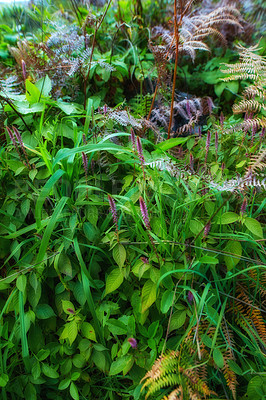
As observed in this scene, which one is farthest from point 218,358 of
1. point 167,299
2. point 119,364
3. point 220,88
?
point 220,88

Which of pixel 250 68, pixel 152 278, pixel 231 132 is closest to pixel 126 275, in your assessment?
pixel 152 278

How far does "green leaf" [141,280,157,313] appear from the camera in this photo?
4.00 ft

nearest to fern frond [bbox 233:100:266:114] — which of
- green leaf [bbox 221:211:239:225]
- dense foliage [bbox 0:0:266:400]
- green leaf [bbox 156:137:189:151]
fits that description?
dense foliage [bbox 0:0:266:400]

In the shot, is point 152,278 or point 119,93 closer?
point 152,278

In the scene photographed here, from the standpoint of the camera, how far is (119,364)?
1.19 m

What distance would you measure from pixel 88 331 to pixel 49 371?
23 centimetres

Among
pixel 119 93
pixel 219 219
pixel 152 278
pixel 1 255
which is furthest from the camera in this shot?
pixel 119 93

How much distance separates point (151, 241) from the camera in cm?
124

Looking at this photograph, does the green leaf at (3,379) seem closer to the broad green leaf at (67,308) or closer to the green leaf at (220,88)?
the broad green leaf at (67,308)

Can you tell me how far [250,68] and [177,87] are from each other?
1.08 m

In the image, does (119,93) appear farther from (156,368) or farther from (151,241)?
Answer: (156,368)

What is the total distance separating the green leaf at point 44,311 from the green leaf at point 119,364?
348 mm

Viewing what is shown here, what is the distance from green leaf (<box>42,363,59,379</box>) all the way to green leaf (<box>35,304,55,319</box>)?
20 centimetres

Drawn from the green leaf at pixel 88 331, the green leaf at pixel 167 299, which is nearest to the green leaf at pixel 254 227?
the green leaf at pixel 167 299
